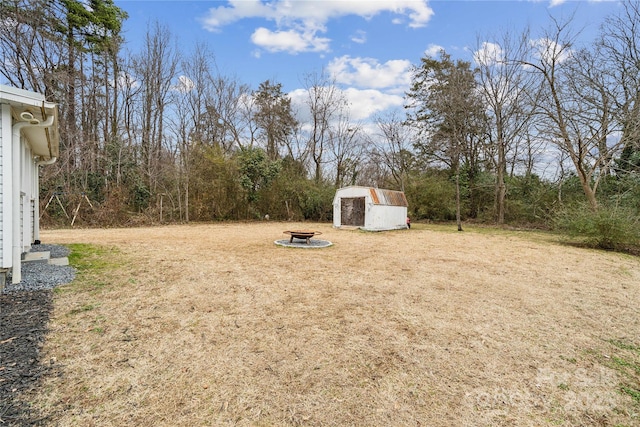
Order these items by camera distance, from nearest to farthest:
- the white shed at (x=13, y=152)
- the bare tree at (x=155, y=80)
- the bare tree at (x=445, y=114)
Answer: the white shed at (x=13, y=152) < the bare tree at (x=155, y=80) < the bare tree at (x=445, y=114)

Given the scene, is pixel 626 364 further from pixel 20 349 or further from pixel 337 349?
pixel 20 349

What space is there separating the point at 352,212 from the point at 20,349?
12.3 metres

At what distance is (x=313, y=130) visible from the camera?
797 inches

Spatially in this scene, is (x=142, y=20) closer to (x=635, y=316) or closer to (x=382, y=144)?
(x=382, y=144)

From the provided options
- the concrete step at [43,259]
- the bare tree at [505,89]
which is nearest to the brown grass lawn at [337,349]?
the concrete step at [43,259]

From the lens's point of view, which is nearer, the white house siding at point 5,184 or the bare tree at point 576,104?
the white house siding at point 5,184

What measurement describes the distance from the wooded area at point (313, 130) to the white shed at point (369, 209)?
9.94 ft

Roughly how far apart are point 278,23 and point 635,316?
11.2 metres

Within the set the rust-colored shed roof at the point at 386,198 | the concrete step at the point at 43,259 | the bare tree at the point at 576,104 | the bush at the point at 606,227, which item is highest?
the bare tree at the point at 576,104

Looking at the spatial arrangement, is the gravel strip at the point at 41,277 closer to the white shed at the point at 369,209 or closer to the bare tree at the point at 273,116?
the white shed at the point at 369,209

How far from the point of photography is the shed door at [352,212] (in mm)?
13836

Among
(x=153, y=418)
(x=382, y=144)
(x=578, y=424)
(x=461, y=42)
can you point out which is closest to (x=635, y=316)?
(x=578, y=424)

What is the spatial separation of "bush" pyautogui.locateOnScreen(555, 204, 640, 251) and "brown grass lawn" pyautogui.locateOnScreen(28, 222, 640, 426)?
4.37 metres

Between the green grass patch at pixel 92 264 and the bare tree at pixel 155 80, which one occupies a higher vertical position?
the bare tree at pixel 155 80
